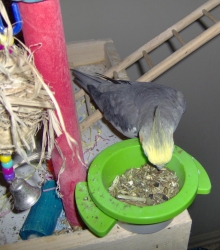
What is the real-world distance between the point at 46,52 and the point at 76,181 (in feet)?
0.99

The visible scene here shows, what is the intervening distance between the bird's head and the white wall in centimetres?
84

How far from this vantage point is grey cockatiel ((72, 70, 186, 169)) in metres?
0.66

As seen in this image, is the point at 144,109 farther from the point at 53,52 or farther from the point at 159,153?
the point at 53,52

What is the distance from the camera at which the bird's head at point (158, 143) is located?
629 millimetres

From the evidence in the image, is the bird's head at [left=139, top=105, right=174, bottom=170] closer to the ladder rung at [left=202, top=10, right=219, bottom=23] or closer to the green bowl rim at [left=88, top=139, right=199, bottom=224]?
the green bowl rim at [left=88, top=139, right=199, bottom=224]

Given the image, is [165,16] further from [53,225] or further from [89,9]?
[53,225]

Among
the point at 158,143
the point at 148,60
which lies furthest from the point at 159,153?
the point at 148,60

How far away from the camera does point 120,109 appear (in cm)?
92

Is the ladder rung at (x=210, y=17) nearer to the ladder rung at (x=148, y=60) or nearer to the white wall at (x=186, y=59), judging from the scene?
the ladder rung at (x=148, y=60)

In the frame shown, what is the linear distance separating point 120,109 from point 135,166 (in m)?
0.26

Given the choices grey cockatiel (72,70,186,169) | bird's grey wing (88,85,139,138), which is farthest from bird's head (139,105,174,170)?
bird's grey wing (88,85,139,138)

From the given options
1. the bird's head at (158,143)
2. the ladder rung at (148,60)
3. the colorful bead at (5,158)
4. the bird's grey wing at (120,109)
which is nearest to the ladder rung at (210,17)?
the ladder rung at (148,60)

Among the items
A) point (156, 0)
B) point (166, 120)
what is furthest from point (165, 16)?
point (166, 120)

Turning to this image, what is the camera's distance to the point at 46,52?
0.46 meters
